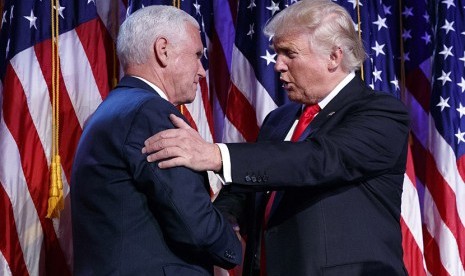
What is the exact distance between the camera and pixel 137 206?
2191mm

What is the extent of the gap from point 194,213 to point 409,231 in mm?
1926

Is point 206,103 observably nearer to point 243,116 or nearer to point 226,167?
point 243,116

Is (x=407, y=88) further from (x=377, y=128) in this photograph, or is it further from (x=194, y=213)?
(x=194, y=213)

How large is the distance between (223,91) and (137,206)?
1866mm

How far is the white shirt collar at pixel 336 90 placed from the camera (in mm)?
2531

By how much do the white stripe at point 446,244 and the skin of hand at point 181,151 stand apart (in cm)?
209

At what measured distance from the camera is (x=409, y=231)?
3.75 meters

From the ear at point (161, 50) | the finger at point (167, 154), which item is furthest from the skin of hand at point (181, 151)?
the ear at point (161, 50)

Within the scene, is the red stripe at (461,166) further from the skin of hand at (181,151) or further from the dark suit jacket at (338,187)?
the skin of hand at (181,151)

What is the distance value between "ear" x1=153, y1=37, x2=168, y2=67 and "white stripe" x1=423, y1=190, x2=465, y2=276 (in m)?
2.02

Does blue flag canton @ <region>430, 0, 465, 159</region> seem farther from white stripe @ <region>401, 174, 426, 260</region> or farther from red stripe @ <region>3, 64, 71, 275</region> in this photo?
red stripe @ <region>3, 64, 71, 275</region>

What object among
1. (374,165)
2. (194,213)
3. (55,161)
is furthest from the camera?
(55,161)

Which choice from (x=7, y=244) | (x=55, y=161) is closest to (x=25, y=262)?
(x=7, y=244)

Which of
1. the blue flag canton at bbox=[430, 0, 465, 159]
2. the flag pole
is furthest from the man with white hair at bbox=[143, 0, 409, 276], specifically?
the blue flag canton at bbox=[430, 0, 465, 159]
